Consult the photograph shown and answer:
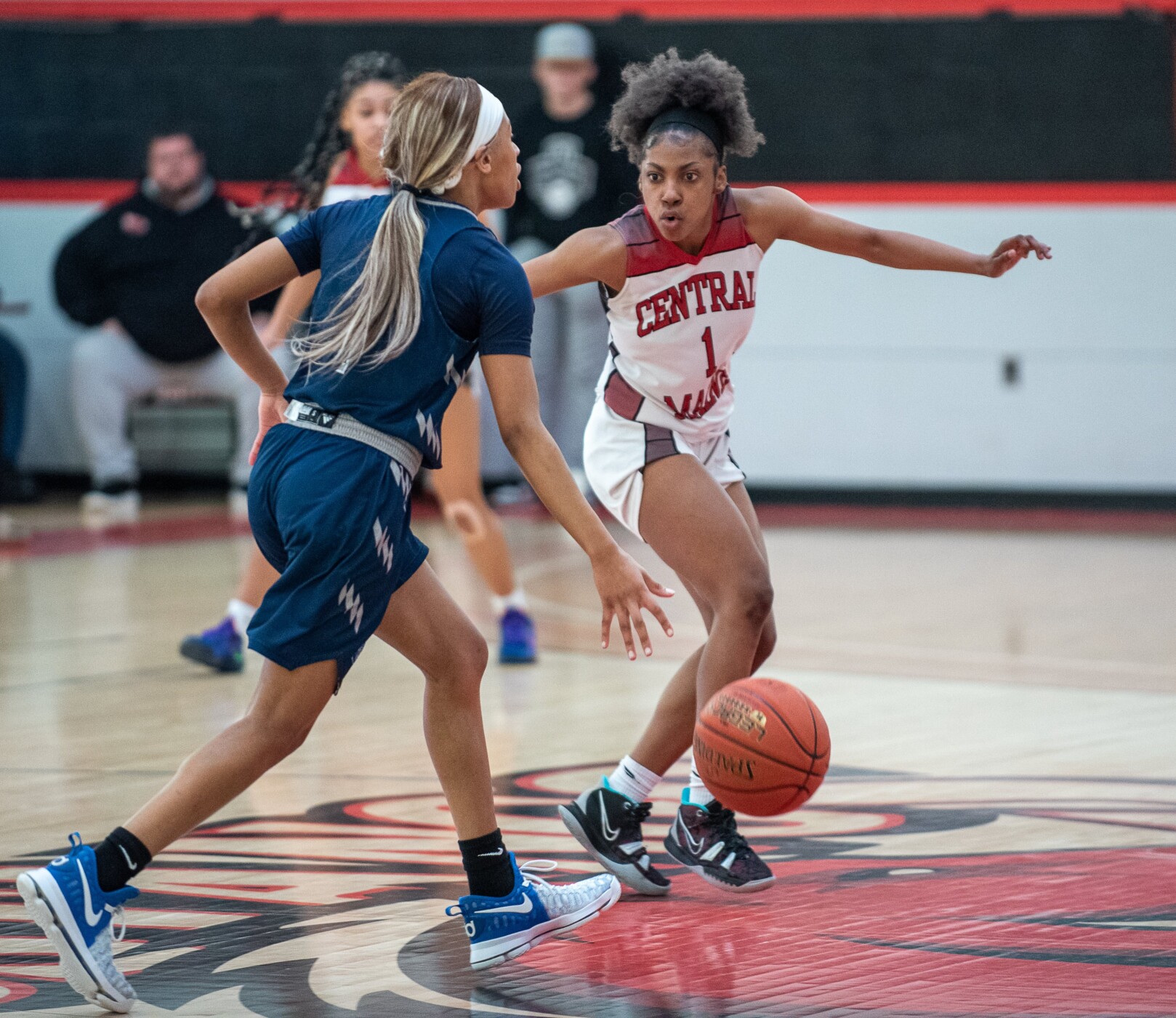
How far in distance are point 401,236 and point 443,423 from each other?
283 centimetres

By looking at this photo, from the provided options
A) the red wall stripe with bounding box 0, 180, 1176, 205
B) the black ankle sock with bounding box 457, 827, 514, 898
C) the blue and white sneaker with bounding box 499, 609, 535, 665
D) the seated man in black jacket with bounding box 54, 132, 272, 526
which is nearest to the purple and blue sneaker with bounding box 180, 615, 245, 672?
the blue and white sneaker with bounding box 499, 609, 535, 665

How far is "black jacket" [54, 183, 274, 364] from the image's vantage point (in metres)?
12.8

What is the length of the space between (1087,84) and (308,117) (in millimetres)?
5489

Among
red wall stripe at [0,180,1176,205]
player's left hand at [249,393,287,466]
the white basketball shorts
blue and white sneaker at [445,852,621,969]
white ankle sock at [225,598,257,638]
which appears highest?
red wall stripe at [0,180,1176,205]

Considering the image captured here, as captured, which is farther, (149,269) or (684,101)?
(149,269)

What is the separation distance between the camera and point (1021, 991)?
136 inches

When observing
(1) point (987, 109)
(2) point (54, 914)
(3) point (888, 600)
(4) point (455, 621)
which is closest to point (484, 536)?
(3) point (888, 600)

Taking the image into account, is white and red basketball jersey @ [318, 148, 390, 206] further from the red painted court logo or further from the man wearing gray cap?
the man wearing gray cap

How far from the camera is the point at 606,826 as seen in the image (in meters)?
4.40

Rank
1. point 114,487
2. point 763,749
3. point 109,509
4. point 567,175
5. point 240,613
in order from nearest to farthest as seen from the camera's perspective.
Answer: point 763,749 → point 240,613 → point 567,175 → point 109,509 → point 114,487

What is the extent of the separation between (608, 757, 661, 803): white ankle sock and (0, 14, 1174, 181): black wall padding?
8456mm

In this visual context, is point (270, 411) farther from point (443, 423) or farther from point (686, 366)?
point (443, 423)

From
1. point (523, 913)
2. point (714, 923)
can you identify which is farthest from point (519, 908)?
point (714, 923)

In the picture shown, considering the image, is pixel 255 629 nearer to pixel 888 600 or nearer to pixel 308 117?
pixel 888 600
